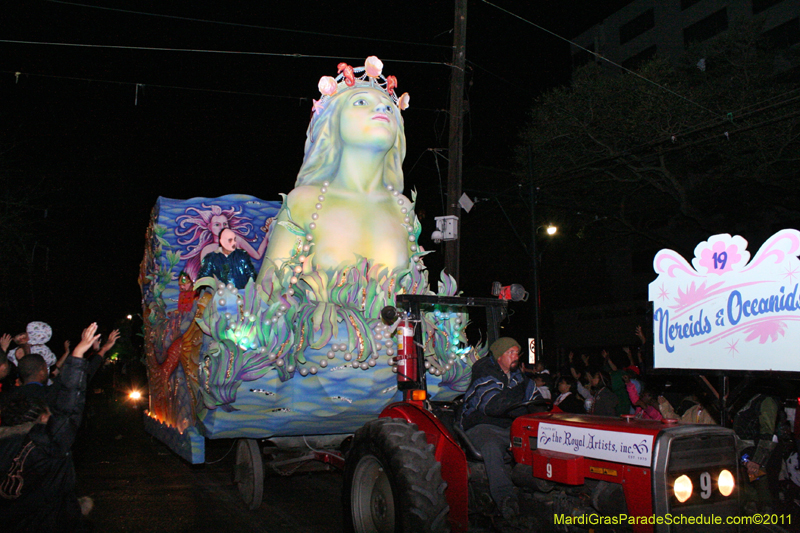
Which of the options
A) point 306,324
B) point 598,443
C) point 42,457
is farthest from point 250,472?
point 598,443

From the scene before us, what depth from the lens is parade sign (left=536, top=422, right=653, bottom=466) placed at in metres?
3.71

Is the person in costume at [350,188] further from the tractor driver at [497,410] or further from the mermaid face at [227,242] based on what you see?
the tractor driver at [497,410]

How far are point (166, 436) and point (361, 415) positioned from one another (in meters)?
2.82

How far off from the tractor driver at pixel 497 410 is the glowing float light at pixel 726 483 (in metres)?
1.25

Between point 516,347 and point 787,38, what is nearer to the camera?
point 516,347

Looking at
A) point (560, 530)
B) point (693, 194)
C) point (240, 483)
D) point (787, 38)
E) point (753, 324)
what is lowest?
point (240, 483)

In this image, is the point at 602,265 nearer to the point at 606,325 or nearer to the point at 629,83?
the point at 606,325

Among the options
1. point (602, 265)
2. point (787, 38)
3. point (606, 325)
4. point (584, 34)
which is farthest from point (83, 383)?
point (584, 34)

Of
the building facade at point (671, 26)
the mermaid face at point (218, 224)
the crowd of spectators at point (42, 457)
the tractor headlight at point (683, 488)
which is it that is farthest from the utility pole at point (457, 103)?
the building facade at point (671, 26)

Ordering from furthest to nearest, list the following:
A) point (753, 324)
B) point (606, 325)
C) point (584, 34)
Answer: point (584, 34), point (606, 325), point (753, 324)

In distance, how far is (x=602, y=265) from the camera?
27281 millimetres

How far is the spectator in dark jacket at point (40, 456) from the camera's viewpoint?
3531 millimetres

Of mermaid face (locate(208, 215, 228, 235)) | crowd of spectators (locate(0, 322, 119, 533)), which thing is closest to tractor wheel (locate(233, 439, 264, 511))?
crowd of spectators (locate(0, 322, 119, 533))

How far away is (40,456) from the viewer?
11.8 ft
